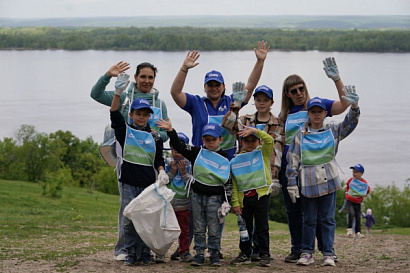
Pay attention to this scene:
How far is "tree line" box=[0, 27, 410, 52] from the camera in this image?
154375 mm

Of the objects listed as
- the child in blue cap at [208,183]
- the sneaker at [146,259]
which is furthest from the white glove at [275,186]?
the sneaker at [146,259]

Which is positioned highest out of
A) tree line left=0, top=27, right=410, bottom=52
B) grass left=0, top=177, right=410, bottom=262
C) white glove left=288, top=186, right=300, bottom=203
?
tree line left=0, top=27, right=410, bottom=52

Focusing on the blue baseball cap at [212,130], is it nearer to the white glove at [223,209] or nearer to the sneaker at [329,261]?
the white glove at [223,209]

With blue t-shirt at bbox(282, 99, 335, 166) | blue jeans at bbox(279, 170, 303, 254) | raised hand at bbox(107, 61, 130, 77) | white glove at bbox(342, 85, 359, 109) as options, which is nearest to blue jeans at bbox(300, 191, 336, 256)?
blue jeans at bbox(279, 170, 303, 254)

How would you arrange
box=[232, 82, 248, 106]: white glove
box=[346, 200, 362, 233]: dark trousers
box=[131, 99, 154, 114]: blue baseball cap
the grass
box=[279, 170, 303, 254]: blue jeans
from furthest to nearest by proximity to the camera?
1. box=[346, 200, 362, 233]: dark trousers
2. the grass
3. box=[279, 170, 303, 254]: blue jeans
4. box=[232, 82, 248, 106]: white glove
5. box=[131, 99, 154, 114]: blue baseball cap

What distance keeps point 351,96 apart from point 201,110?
1755 mm

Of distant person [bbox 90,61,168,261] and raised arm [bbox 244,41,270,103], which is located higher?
raised arm [bbox 244,41,270,103]

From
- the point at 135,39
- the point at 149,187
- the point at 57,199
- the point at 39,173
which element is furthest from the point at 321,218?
the point at 135,39

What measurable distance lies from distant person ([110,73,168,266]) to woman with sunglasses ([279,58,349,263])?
1519 mm

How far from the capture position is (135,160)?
769 cm

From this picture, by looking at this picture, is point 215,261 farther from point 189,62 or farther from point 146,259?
point 189,62

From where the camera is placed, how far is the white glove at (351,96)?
753cm

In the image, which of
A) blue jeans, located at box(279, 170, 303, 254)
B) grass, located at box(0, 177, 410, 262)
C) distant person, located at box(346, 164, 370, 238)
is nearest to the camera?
blue jeans, located at box(279, 170, 303, 254)

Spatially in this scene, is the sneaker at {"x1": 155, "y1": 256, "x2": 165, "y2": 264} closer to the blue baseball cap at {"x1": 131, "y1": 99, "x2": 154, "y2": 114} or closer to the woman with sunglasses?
the woman with sunglasses
